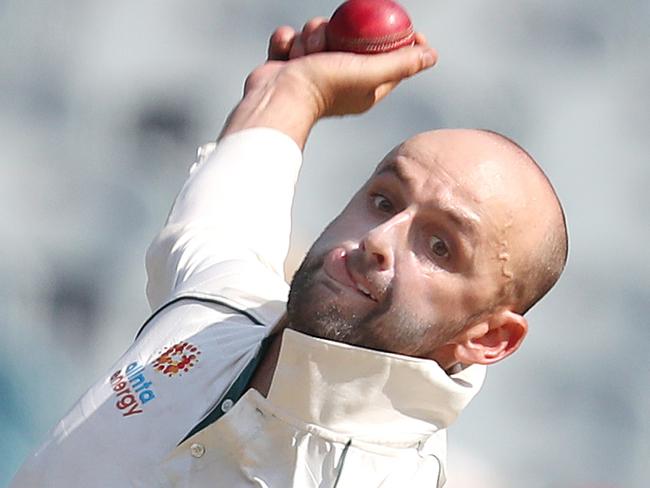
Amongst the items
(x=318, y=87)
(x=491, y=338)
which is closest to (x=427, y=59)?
(x=318, y=87)

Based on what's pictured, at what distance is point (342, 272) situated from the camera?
1607mm

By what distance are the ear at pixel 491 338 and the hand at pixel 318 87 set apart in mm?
540

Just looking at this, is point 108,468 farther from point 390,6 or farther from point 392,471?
point 390,6

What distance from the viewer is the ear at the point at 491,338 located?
1700 mm

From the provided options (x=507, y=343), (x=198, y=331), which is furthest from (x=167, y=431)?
(x=507, y=343)

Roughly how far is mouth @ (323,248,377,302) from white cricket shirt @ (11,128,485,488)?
0.26ft

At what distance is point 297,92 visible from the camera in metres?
2.08

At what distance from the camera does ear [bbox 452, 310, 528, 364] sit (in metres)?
1.70

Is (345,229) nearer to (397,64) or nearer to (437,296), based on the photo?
(437,296)

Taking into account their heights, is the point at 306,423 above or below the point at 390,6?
below

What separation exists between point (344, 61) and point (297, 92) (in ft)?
0.32

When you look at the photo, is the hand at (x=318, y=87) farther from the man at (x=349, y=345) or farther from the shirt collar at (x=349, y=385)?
the shirt collar at (x=349, y=385)

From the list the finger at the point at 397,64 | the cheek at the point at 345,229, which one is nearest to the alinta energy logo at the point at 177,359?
the cheek at the point at 345,229

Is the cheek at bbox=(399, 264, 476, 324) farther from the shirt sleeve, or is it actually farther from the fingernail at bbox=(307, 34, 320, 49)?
the fingernail at bbox=(307, 34, 320, 49)
